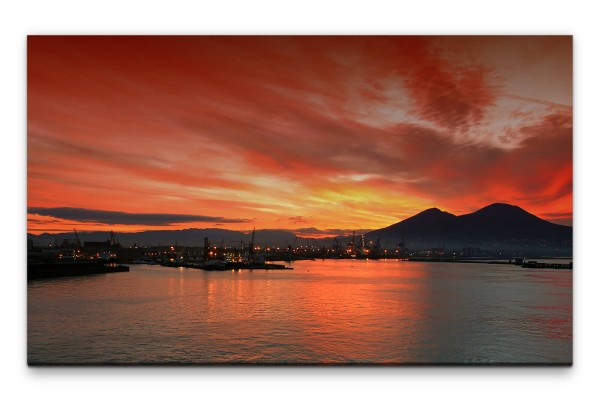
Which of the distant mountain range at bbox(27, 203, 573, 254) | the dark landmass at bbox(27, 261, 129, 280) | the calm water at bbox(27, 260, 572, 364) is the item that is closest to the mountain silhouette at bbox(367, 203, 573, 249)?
the distant mountain range at bbox(27, 203, 573, 254)

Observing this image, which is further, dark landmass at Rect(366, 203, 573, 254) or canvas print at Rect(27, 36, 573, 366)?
dark landmass at Rect(366, 203, 573, 254)

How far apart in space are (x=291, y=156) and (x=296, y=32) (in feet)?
7.88

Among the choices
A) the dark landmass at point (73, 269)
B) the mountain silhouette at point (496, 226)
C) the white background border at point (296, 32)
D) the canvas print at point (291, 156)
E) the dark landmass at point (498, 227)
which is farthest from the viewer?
the dark landmass at point (73, 269)

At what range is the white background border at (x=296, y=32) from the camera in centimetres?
462

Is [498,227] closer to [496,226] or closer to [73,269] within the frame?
[496,226]

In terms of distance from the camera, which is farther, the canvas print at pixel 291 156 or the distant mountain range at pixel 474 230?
the distant mountain range at pixel 474 230

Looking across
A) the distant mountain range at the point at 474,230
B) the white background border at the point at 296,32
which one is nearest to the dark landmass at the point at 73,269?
the distant mountain range at the point at 474,230

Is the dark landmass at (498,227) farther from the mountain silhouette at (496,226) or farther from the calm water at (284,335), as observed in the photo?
the calm water at (284,335)

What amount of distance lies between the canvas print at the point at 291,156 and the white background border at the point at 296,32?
0.15 m

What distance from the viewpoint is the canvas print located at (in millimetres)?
5148

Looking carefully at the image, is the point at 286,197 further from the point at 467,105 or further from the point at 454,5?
the point at 454,5

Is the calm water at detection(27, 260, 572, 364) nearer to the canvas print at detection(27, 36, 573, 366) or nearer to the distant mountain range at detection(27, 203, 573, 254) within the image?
the canvas print at detection(27, 36, 573, 366)

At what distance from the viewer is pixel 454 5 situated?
15.9 ft

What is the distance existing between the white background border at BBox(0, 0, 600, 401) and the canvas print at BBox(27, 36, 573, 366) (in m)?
0.15
